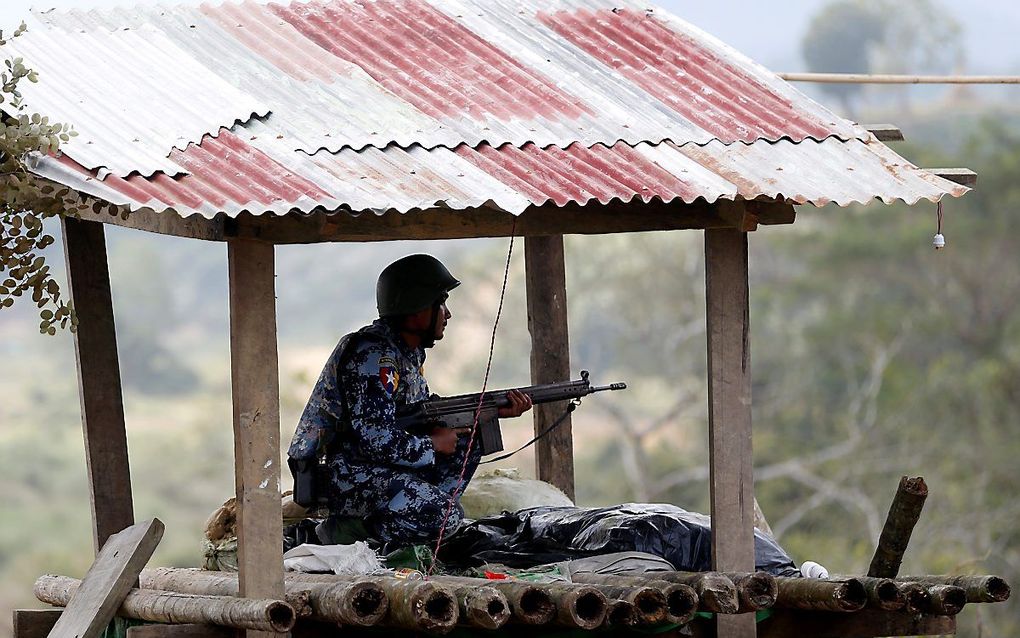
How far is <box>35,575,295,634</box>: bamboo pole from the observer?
519 cm

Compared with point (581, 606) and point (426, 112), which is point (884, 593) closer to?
point (581, 606)

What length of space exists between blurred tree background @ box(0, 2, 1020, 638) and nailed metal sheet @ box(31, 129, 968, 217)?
11052 mm

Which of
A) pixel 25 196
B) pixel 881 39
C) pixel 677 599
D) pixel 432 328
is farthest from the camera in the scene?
pixel 881 39

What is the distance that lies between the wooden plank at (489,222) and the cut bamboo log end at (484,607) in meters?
1.30

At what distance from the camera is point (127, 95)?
581 centimetres

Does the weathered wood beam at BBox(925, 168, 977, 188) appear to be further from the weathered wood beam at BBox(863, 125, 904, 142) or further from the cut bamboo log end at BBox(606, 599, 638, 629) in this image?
the cut bamboo log end at BBox(606, 599, 638, 629)

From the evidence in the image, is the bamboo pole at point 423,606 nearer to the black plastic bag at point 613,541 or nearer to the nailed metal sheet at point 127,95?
the black plastic bag at point 613,541

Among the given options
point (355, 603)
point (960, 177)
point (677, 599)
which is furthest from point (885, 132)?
point (355, 603)

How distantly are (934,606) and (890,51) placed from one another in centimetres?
4248

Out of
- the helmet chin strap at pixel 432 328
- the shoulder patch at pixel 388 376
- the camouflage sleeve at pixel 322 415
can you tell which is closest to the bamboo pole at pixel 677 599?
the shoulder patch at pixel 388 376

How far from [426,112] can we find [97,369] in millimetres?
1802

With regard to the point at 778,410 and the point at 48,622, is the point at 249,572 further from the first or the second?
the point at 778,410

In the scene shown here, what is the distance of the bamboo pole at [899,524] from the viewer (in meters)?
5.88

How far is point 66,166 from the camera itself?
5141mm
